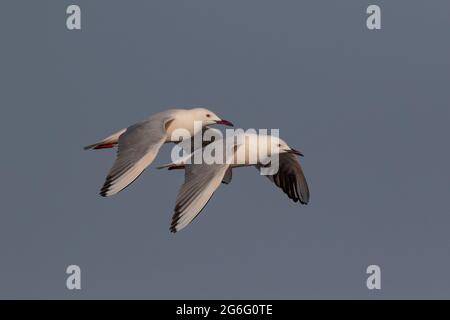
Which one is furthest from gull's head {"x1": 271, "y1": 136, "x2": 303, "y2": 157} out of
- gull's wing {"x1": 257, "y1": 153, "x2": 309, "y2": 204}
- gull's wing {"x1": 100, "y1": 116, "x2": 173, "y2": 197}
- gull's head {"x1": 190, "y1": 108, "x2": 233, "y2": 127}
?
gull's wing {"x1": 100, "y1": 116, "x2": 173, "y2": 197}

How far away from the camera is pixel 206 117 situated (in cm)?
1733

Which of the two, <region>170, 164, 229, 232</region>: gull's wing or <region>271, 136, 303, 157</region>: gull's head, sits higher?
<region>271, 136, 303, 157</region>: gull's head

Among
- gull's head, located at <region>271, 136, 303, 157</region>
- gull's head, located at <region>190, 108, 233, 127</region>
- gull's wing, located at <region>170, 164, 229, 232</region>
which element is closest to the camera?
gull's wing, located at <region>170, 164, 229, 232</region>

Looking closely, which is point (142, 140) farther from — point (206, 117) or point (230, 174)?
point (230, 174)

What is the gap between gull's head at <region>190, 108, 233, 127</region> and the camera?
17.2m

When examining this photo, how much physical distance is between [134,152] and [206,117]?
2.07 metres

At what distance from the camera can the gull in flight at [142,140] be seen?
15023mm

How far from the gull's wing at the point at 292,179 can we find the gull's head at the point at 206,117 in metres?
0.96

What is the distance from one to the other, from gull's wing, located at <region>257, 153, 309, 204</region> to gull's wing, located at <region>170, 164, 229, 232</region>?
242 cm

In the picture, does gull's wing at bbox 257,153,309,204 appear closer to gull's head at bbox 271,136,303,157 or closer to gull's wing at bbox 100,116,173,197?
gull's head at bbox 271,136,303,157

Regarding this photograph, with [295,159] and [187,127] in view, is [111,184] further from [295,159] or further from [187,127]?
[295,159]

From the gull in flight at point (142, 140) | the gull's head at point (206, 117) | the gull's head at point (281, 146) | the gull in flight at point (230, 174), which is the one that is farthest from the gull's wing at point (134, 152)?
the gull's head at point (281, 146)

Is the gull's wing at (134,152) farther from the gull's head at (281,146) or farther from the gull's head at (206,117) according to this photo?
the gull's head at (281,146)

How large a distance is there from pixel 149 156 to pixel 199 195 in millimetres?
1022
